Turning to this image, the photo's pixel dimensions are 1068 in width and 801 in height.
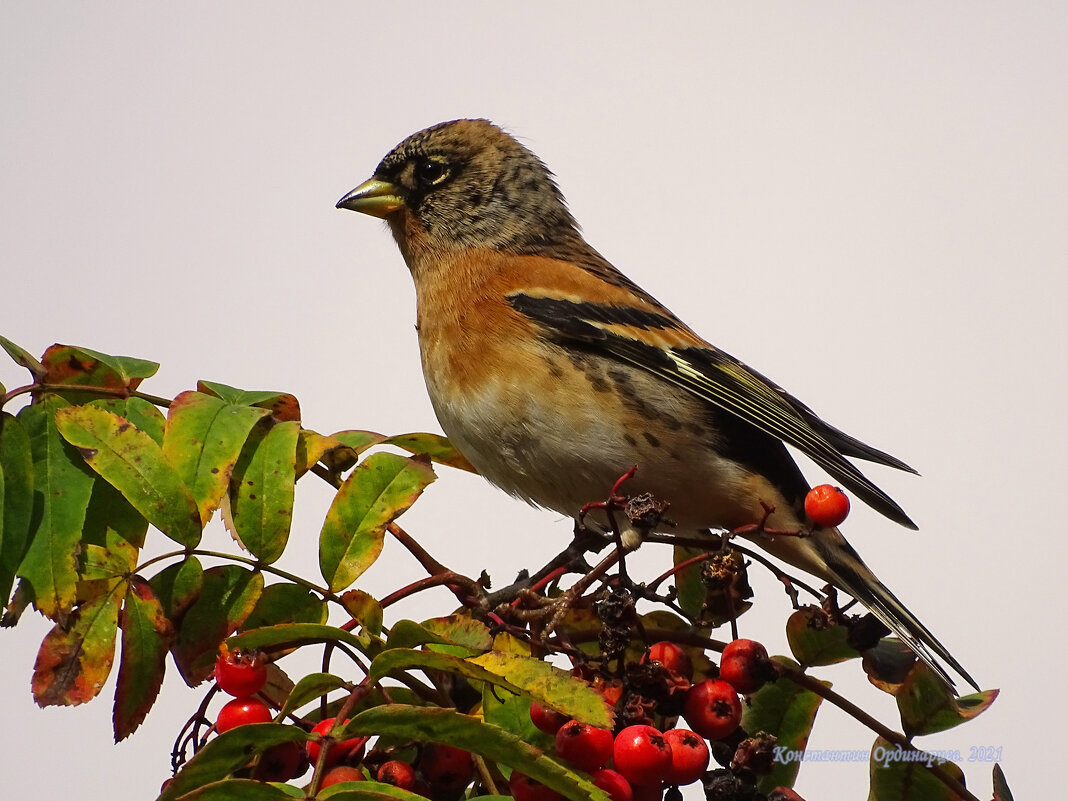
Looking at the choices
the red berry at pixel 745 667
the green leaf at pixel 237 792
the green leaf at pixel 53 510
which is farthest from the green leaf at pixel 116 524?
the red berry at pixel 745 667

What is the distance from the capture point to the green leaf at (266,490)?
2.30 metres

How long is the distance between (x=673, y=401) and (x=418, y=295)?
110cm

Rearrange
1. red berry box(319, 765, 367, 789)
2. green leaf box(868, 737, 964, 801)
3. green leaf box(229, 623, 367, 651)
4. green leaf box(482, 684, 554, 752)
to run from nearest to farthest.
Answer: red berry box(319, 765, 367, 789)
green leaf box(229, 623, 367, 651)
green leaf box(482, 684, 554, 752)
green leaf box(868, 737, 964, 801)

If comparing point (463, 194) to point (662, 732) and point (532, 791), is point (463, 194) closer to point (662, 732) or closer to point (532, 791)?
point (662, 732)

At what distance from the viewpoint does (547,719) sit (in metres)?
2.07

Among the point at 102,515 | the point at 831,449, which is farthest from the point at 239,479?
the point at 831,449

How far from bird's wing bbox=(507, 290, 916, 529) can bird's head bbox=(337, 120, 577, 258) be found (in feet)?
1.94

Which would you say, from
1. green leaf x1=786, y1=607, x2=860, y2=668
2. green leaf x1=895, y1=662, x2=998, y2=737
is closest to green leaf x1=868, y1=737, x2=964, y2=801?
green leaf x1=895, y1=662, x2=998, y2=737

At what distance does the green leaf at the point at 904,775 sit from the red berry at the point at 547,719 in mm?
942

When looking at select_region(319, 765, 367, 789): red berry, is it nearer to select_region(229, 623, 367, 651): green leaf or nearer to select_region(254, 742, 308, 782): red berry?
select_region(254, 742, 308, 782): red berry

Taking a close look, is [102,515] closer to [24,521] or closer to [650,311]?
[24,521]

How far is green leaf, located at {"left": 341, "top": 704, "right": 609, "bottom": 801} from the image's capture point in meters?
1.75

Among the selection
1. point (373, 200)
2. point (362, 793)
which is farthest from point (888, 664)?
point (373, 200)

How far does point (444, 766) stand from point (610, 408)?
1.54 meters
